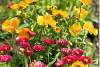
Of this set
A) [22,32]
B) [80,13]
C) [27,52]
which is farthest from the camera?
[80,13]

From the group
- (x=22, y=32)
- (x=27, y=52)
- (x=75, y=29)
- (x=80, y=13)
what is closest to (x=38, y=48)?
(x=27, y=52)

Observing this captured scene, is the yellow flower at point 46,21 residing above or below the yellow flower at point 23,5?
below

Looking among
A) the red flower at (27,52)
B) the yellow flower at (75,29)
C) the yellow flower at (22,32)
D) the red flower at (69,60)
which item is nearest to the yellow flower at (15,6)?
the yellow flower at (22,32)

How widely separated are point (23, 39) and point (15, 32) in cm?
34

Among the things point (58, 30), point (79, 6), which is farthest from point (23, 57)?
point (79, 6)

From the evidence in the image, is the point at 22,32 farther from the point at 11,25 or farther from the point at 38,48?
the point at 38,48

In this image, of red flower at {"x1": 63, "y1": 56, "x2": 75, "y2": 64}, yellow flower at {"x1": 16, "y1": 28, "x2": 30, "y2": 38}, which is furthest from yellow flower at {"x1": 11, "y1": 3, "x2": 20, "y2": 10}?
red flower at {"x1": 63, "y1": 56, "x2": 75, "y2": 64}

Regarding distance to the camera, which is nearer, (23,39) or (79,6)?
(23,39)

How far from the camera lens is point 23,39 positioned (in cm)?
294

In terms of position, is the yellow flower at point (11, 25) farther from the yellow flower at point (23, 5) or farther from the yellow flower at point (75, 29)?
the yellow flower at point (75, 29)

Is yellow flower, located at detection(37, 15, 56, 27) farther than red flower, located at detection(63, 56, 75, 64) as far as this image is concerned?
Yes

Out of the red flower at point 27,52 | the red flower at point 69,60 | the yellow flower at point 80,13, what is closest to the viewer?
the red flower at point 69,60

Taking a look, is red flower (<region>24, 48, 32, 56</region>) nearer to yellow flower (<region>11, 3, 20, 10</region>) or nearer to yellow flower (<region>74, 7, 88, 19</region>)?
yellow flower (<region>11, 3, 20, 10</region>)

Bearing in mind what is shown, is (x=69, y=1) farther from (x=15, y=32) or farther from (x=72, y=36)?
(x=15, y=32)
